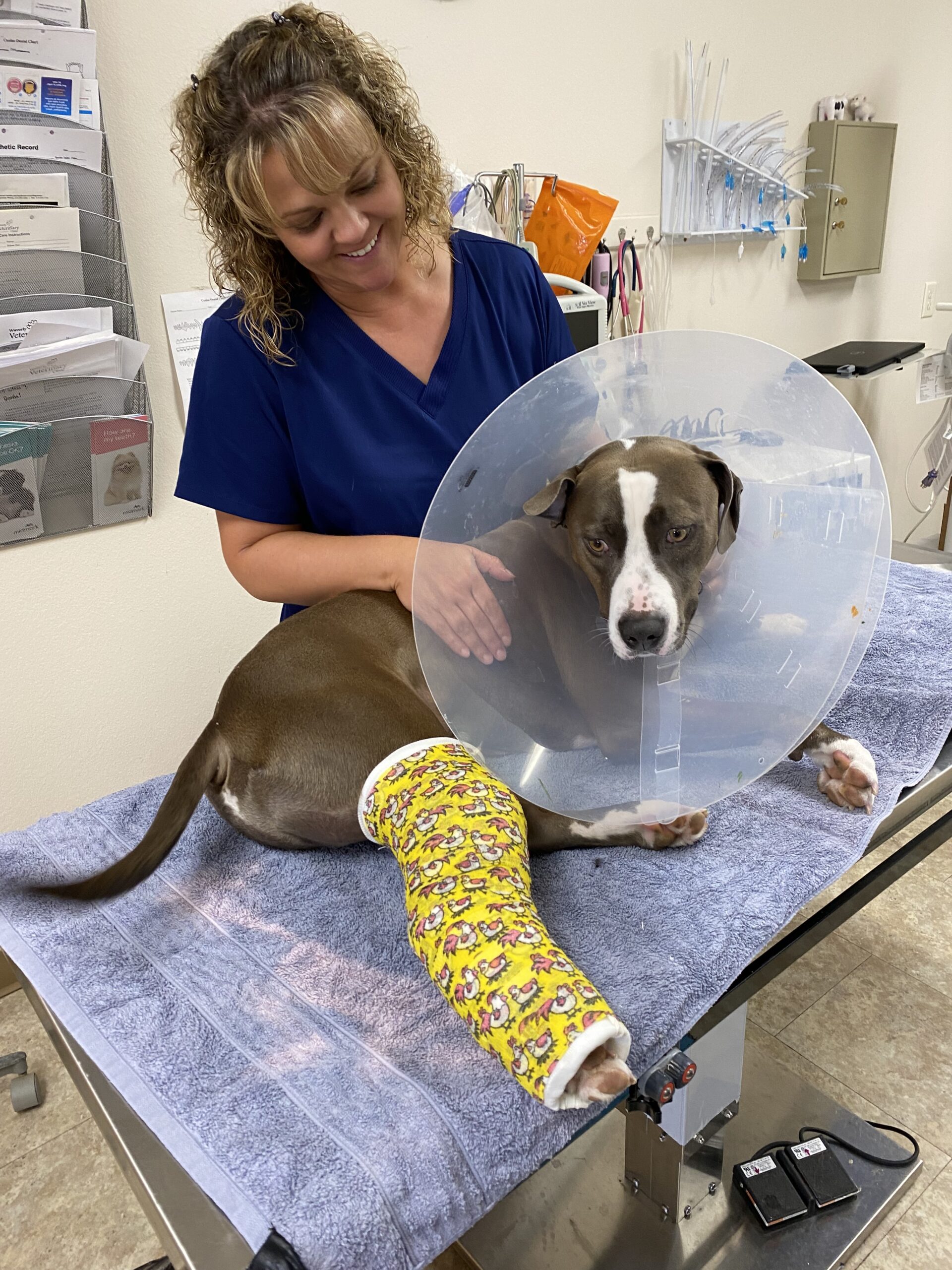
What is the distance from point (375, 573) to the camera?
1.08 metres

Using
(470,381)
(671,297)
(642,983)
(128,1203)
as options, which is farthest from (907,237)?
(128,1203)

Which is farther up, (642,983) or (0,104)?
(0,104)

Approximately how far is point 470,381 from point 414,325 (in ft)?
0.33

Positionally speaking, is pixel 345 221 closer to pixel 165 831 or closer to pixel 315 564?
pixel 315 564

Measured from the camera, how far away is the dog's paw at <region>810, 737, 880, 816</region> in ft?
3.32

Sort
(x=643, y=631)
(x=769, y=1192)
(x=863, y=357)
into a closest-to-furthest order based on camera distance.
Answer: (x=643, y=631), (x=769, y=1192), (x=863, y=357)

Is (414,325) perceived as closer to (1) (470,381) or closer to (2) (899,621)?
(1) (470,381)

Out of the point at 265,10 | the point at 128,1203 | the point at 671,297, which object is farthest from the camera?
the point at 671,297

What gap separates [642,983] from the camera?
0.81 m

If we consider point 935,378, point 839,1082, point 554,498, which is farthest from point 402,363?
point 935,378

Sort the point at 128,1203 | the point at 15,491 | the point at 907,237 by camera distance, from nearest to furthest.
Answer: the point at 128,1203 < the point at 15,491 < the point at 907,237

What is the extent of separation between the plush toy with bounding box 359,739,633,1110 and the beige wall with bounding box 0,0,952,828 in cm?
107

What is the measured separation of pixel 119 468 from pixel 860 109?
101 inches

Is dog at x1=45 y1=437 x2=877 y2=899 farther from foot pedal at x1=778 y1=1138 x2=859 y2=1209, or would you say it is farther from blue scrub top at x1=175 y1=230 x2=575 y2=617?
foot pedal at x1=778 y1=1138 x2=859 y2=1209
